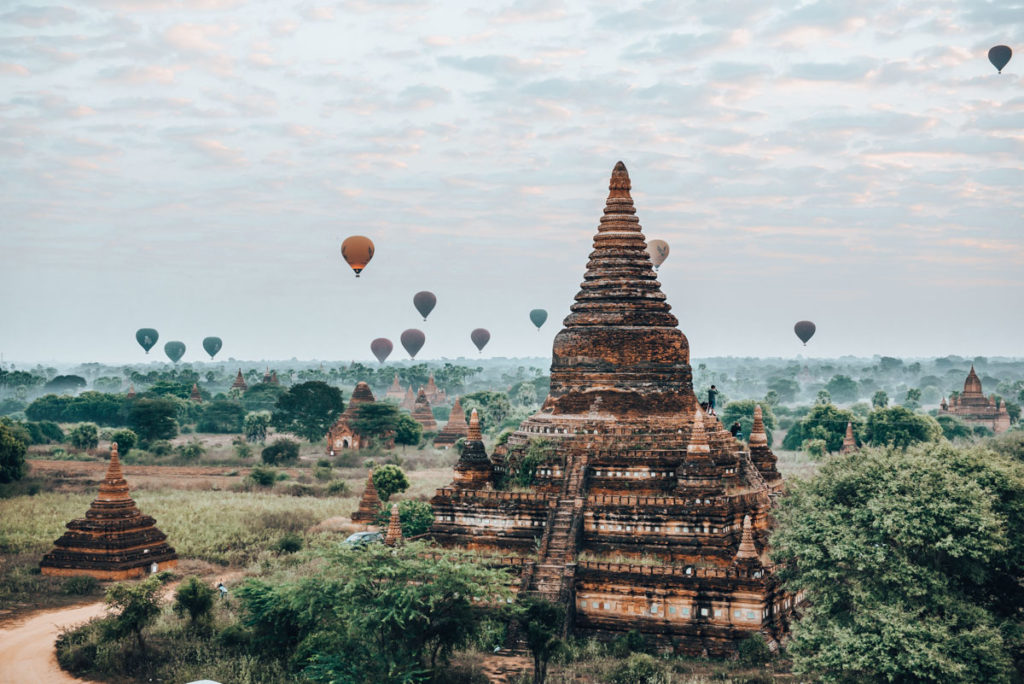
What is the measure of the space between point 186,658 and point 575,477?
38.1 feet

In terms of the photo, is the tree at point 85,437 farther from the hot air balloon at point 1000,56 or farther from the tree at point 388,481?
the hot air balloon at point 1000,56

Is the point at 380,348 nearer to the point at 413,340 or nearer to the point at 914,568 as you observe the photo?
the point at 413,340

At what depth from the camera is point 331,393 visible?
95438 millimetres

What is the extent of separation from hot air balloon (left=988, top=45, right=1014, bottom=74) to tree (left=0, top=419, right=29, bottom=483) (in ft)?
215

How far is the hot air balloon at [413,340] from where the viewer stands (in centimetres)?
16362

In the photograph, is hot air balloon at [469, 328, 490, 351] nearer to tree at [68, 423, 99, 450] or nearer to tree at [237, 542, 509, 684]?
tree at [68, 423, 99, 450]

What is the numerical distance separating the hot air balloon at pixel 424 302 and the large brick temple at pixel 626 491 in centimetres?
9234

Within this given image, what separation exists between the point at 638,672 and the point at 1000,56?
60.2 metres

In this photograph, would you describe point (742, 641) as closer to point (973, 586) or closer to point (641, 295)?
point (973, 586)

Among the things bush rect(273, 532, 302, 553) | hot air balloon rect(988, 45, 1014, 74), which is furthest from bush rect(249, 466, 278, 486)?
hot air balloon rect(988, 45, 1014, 74)

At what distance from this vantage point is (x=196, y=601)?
2870cm

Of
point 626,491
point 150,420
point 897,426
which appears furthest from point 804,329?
point 626,491

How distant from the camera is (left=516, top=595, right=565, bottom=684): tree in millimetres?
22844

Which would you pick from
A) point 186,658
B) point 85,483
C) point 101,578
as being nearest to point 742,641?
point 186,658
